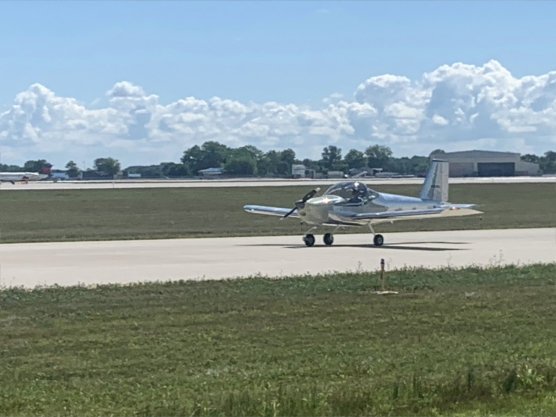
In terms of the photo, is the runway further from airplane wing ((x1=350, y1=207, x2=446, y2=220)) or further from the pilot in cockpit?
the pilot in cockpit

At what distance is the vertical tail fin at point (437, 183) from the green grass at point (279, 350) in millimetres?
15682

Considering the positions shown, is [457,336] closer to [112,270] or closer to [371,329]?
[371,329]

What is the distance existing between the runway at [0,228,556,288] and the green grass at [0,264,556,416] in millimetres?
3233

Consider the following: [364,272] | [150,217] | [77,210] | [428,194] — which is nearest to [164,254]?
[364,272]

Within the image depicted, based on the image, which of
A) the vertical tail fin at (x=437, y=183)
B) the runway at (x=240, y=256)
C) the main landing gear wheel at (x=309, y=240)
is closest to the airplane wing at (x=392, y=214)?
the runway at (x=240, y=256)

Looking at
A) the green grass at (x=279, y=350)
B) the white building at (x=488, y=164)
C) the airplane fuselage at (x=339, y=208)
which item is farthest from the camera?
the white building at (x=488, y=164)

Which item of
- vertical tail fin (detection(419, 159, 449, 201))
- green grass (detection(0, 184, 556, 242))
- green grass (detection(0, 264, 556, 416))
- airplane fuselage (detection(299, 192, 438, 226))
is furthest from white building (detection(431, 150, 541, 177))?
green grass (detection(0, 264, 556, 416))

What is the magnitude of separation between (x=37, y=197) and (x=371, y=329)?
68.5 metres

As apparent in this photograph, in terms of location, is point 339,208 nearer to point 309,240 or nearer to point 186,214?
point 309,240

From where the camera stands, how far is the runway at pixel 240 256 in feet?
74.1

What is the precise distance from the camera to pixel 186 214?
56531 mm

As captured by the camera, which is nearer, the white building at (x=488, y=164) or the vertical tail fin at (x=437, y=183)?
the vertical tail fin at (x=437, y=183)

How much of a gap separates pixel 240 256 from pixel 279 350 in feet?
49.1

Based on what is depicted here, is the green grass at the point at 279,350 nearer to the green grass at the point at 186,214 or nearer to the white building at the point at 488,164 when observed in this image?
the green grass at the point at 186,214
